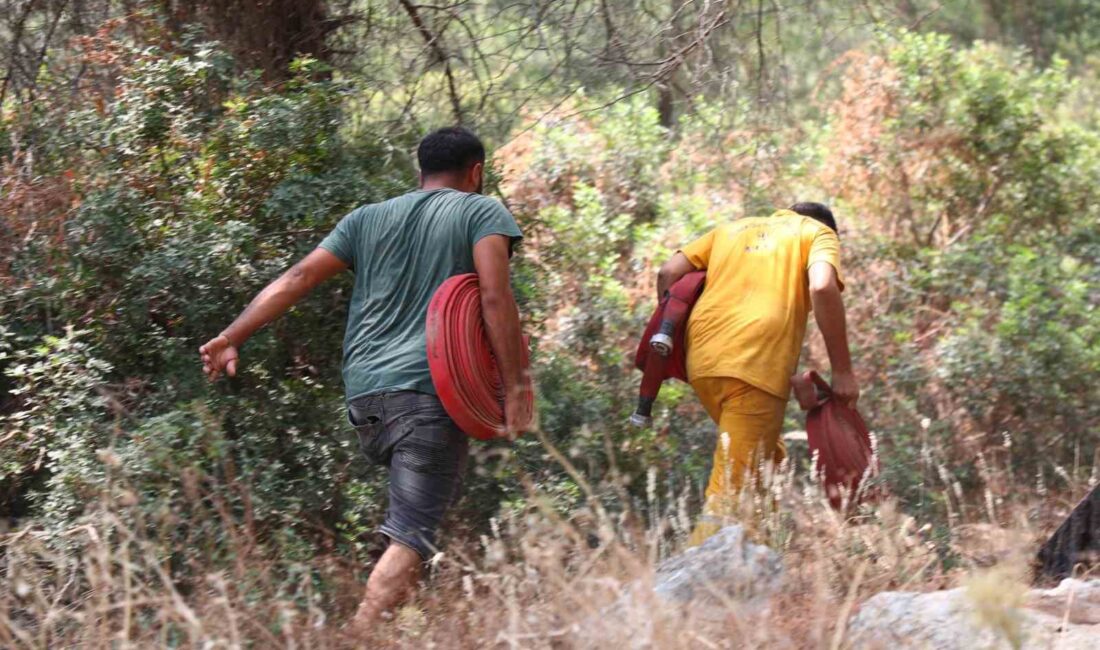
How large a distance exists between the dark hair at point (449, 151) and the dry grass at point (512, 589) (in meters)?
1.33

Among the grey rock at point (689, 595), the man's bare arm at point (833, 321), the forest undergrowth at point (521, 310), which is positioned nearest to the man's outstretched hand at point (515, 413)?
the forest undergrowth at point (521, 310)

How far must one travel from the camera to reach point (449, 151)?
4.54m

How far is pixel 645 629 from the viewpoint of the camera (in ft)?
9.97

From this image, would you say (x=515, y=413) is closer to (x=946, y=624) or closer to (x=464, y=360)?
(x=464, y=360)

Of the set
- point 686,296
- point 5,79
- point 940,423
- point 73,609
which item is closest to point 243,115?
point 5,79

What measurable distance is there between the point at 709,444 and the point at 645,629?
4.45 meters

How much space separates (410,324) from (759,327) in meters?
1.72

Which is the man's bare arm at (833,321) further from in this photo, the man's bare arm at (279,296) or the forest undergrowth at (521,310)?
the man's bare arm at (279,296)

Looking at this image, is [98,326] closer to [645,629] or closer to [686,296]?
[686,296]

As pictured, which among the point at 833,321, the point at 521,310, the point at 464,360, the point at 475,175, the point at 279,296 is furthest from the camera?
the point at 521,310

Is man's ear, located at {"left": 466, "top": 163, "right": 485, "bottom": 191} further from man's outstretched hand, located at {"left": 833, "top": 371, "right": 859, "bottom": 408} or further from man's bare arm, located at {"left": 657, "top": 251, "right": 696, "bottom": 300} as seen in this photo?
man's outstretched hand, located at {"left": 833, "top": 371, "right": 859, "bottom": 408}

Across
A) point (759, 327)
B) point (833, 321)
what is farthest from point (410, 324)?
point (833, 321)

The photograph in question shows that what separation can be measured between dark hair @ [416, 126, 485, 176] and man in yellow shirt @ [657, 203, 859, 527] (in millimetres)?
1471

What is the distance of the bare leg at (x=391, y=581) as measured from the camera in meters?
4.03
